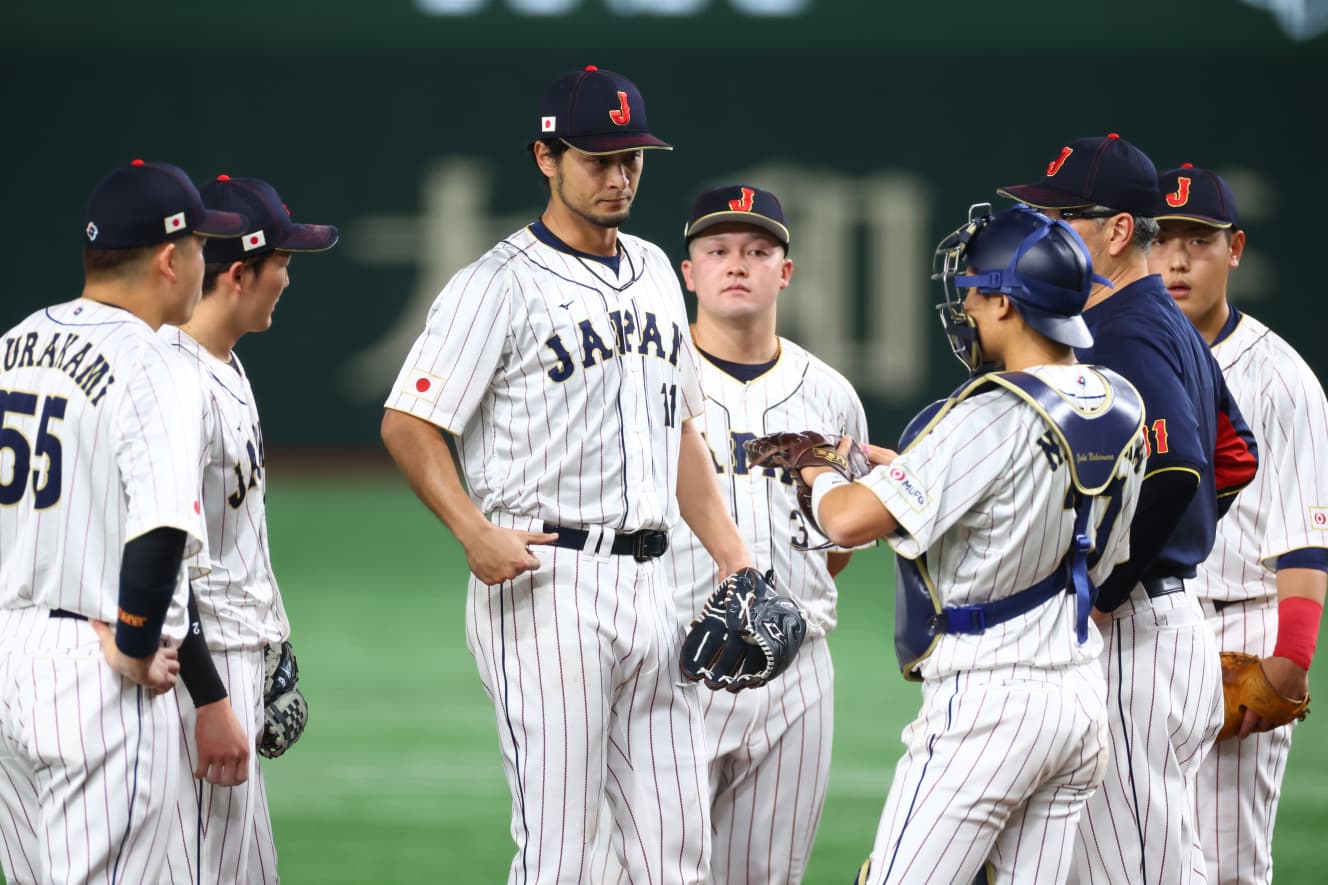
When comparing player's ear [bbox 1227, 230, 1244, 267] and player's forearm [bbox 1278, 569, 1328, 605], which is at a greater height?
player's ear [bbox 1227, 230, 1244, 267]

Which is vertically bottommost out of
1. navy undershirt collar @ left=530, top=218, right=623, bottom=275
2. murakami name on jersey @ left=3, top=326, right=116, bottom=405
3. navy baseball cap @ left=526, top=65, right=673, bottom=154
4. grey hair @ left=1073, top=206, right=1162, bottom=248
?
murakami name on jersey @ left=3, top=326, right=116, bottom=405

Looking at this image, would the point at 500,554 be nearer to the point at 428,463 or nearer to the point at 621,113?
the point at 428,463

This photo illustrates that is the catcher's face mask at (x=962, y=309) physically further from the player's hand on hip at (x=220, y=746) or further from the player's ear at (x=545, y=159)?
the player's hand on hip at (x=220, y=746)

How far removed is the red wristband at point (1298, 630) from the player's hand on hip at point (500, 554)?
2.08 metres

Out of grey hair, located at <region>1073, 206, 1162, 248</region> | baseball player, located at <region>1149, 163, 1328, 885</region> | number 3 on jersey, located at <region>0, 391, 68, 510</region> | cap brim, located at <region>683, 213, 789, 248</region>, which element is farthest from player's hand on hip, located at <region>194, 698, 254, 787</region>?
baseball player, located at <region>1149, 163, 1328, 885</region>

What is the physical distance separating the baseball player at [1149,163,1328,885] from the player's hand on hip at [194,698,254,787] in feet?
8.74

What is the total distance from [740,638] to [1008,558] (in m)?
0.84

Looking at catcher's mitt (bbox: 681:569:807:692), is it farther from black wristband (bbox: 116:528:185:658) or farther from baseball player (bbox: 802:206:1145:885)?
black wristband (bbox: 116:528:185:658)

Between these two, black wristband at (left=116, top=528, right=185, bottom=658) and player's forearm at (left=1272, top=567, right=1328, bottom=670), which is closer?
black wristband at (left=116, top=528, right=185, bottom=658)

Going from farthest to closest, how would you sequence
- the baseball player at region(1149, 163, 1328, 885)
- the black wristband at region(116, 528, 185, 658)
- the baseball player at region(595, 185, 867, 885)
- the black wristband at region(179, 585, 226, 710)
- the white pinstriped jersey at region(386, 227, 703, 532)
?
the baseball player at region(595, 185, 867, 885) < the baseball player at region(1149, 163, 1328, 885) < the white pinstriped jersey at region(386, 227, 703, 532) < the black wristband at region(179, 585, 226, 710) < the black wristband at region(116, 528, 185, 658)

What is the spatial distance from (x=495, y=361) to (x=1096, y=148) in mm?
1613

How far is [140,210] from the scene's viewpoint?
360 centimetres

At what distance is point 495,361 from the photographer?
4090 millimetres

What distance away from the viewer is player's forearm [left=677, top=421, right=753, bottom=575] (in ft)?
14.8
